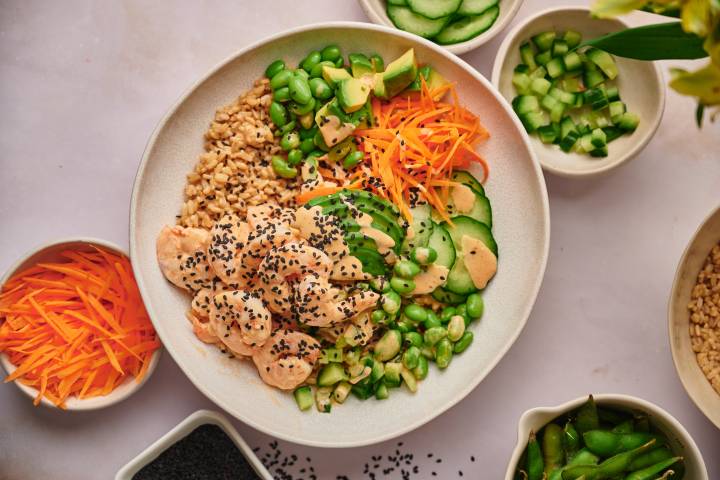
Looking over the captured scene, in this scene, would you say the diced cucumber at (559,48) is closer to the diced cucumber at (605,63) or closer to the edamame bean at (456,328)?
the diced cucumber at (605,63)

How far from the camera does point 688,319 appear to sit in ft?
8.82

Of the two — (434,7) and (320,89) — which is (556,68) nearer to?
(434,7)

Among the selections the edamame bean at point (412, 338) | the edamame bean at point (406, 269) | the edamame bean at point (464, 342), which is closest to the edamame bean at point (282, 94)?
the edamame bean at point (406, 269)

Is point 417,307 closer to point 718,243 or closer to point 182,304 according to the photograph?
point 182,304

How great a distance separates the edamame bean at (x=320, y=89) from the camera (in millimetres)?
2504

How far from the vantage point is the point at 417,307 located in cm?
256

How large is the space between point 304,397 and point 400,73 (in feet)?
3.54

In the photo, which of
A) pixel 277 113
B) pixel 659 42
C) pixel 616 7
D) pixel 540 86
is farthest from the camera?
pixel 540 86

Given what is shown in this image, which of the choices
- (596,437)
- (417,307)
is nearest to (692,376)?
(596,437)

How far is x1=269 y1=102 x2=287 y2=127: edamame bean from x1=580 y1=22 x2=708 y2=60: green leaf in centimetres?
109

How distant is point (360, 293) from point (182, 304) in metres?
0.60

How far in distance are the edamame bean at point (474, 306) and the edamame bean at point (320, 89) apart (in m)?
0.81

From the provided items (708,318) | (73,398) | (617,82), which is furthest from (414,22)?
(73,398)

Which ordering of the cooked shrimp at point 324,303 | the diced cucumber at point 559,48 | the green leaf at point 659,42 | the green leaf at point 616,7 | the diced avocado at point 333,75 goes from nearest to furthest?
the green leaf at point 616,7
the green leaf at point 659,42
the cooked shrimp at point 324,303
the diced avocado at point 333,75
the diced cucumber at point 559,48
